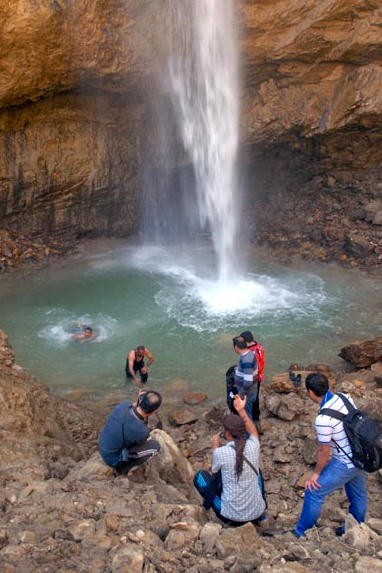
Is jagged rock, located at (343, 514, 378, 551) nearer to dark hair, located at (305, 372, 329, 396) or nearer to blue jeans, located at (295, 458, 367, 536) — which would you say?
blue jeans, located at (295, 458, 367, 536)

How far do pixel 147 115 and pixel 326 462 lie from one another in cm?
1187

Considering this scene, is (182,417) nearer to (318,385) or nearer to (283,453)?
(283,453)

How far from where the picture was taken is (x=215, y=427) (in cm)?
725

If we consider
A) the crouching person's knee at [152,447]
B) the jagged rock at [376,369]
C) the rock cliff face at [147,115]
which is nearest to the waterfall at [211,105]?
the rock cliff face at [147,115]

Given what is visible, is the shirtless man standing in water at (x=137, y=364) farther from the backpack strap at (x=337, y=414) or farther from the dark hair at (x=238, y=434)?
the backpack strap at (x=337, y=414)

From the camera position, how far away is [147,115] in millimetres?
14297

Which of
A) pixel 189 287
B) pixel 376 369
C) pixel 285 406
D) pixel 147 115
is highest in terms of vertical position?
pixel 147 115

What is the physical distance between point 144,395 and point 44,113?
10499 mm

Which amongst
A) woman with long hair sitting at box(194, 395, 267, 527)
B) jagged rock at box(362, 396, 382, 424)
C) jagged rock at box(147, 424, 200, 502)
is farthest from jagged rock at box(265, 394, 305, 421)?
woman with long hair sitting at box(194, 395, 267, 527)

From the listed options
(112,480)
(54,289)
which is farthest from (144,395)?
(54,289)

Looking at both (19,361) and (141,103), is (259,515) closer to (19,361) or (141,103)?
(19,361)

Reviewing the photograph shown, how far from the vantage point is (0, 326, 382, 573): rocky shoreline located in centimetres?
347

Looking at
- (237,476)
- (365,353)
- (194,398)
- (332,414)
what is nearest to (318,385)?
(332,414)

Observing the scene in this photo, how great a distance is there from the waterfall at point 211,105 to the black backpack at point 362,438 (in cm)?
888
